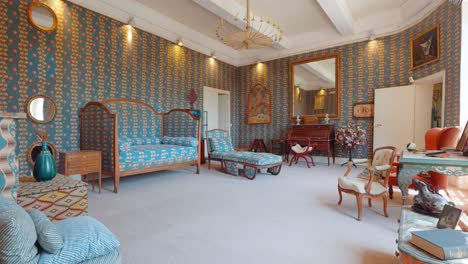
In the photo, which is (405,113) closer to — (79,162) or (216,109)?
(216,109)

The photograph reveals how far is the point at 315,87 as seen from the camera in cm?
713

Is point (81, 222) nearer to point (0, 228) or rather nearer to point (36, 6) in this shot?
point (0, 228)

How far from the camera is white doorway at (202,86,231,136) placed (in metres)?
7.61

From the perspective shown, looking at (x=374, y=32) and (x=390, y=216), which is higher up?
(x=374, y=32)

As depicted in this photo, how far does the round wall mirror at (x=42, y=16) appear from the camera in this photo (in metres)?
3.86

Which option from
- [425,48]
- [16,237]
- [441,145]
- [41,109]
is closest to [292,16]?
[425,48]

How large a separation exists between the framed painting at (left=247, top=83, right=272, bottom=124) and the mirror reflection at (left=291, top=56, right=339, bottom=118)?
94 centimetres

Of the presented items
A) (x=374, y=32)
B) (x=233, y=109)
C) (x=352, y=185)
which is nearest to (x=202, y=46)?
(x=233, y=109)

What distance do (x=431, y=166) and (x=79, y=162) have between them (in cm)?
426

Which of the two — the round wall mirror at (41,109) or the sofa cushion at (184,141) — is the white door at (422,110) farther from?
the round wall mirror at (41,109)

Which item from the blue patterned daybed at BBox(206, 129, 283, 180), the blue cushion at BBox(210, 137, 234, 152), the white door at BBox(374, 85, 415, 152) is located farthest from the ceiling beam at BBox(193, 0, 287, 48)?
the white door at BBox(374, 85, 415, 152)

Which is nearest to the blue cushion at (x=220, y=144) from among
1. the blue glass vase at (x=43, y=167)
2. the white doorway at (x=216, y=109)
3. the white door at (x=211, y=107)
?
the white doorway at (x=216, y=109)

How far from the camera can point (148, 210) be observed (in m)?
2.88

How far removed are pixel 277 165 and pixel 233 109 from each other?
4120mm
